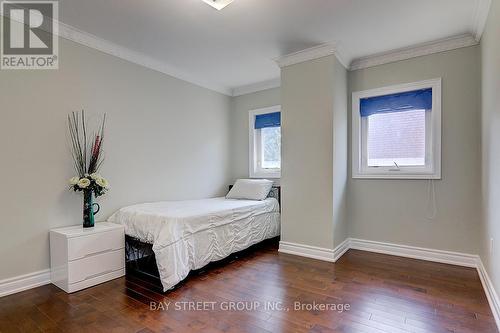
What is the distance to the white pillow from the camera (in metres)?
4.05

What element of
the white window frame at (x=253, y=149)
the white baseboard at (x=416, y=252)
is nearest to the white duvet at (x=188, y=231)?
the white window frame at (x=253, y=149)

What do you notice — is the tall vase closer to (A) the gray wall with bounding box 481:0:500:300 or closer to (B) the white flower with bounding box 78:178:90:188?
(B) the white flower with bounding box 78:178:90:188

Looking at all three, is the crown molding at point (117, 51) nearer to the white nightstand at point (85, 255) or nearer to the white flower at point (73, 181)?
the white flower at point (73, 181)

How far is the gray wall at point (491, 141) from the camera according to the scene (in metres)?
2.02

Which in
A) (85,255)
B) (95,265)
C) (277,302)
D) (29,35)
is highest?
(29,35)

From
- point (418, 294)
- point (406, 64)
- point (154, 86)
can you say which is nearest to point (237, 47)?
point (154, 86)

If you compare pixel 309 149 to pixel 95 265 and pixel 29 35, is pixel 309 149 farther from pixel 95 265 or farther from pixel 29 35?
pixel 29 35

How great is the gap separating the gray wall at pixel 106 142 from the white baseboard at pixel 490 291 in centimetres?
352

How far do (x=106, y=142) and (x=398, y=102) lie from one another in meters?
3.51

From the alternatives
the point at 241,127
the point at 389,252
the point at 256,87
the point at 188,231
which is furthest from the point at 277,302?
the point at 256,87

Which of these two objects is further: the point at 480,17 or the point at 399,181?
the point at 399,181

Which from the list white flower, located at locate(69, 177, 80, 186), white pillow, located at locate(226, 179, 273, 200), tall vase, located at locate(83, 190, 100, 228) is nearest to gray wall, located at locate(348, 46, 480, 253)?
white pillow, located at locate(226, 179, 273, 200)

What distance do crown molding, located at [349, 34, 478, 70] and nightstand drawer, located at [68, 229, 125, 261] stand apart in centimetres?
351

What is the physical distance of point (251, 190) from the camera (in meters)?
4.13
